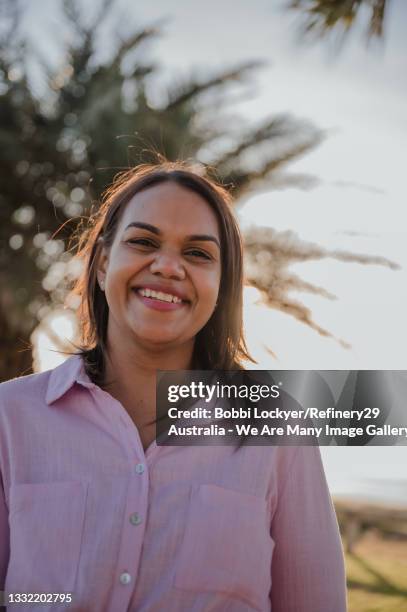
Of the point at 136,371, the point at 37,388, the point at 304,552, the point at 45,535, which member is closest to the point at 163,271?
the point at 136,371

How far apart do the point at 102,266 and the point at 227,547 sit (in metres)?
1.02

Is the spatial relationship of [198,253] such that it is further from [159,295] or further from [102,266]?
[102,266]

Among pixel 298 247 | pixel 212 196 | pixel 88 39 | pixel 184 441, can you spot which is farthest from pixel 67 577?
pixel 88 39

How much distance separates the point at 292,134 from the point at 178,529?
7.07m

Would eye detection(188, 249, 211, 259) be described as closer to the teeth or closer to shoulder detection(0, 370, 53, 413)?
the teeth

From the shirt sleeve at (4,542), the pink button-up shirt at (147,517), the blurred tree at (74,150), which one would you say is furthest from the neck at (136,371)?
the blurred tree at (74,150)

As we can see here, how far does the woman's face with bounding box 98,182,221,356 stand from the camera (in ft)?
7.33

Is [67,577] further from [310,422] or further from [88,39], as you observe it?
[88,39]

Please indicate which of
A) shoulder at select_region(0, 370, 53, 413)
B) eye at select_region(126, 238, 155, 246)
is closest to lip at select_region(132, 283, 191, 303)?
eye at select_region(126, 238, 155, 246)

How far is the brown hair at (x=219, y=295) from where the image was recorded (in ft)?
8.03

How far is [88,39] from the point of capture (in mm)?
8734

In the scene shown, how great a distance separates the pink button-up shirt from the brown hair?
0.30m

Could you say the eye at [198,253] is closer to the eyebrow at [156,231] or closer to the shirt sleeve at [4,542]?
the eyebrow at [156,231]

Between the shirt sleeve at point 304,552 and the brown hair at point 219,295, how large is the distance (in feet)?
1.69
